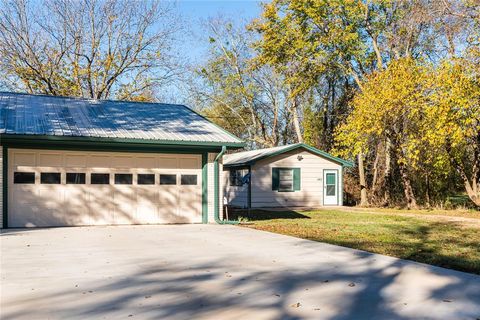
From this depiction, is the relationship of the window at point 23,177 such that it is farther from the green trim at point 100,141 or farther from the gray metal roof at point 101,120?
the gray metal roof at point 101,120

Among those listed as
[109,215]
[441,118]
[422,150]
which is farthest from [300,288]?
[422,150]

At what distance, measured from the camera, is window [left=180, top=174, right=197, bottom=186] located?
48.0 ft

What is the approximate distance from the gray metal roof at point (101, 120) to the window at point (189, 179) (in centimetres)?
122

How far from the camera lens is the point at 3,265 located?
740cm

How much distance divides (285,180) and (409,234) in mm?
11978

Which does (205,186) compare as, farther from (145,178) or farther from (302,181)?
(302,181)

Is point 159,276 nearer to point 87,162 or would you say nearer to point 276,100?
point 87,162

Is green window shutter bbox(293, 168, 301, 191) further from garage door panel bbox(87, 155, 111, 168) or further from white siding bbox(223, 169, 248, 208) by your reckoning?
garage door panel bbox(87, 155, 111, 168)

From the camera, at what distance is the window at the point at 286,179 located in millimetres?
23609

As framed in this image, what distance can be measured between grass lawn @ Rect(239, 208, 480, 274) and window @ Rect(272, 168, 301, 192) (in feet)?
21.7

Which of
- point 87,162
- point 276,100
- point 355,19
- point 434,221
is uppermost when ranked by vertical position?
point 355,19

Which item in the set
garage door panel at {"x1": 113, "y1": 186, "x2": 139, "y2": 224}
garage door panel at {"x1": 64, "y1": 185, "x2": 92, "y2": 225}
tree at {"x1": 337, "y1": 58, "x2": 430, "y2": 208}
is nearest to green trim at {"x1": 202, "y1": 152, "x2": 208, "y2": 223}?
garage door panel at {"x1": 113, "y1": 186, "x2": 139, "y2": 224}

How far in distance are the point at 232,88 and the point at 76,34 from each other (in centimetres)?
1130

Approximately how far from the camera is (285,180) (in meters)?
23.9
